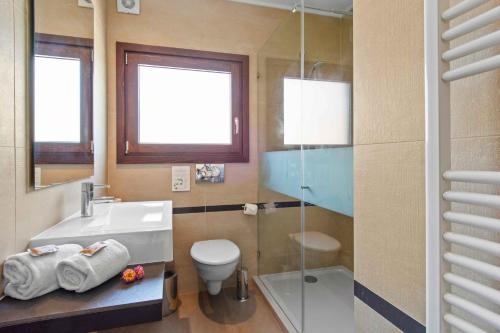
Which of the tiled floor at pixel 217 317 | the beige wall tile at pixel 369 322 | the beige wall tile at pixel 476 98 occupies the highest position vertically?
the beige wall tile at pixel 476 98

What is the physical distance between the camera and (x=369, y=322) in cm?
76

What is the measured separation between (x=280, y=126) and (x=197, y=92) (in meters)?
0.79

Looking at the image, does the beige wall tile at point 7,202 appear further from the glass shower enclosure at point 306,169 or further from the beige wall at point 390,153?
the glass shower enclosure at point 306,169

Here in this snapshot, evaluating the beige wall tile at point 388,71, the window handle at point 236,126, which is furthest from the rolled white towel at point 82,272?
the window handle at point 236,126

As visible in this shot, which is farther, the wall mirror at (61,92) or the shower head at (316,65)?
the shower head at (316,65)

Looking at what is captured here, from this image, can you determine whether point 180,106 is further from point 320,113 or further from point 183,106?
point 320,113

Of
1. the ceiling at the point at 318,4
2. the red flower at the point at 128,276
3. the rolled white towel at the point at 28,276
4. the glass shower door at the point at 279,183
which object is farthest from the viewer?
the ceiling at the point at 318,4

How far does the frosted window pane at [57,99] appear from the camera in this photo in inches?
42.8

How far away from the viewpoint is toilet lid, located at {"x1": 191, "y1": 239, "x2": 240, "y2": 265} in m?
1.81

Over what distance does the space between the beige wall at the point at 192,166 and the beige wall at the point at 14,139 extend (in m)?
1.07

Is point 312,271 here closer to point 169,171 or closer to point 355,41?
point 169,171

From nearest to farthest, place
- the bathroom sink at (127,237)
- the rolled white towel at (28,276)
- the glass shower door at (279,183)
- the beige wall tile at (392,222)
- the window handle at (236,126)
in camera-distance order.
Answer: the beige wall tile at (392,222) → the rolled white towel at (28,276) → the bathroom sink at (127,237) → the glass shower door at (279,183) → the window handle at (236,126)

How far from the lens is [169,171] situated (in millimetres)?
2176

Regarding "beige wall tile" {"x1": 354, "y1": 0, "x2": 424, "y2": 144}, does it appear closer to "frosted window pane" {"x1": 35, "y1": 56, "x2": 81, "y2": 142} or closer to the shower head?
the shower head
